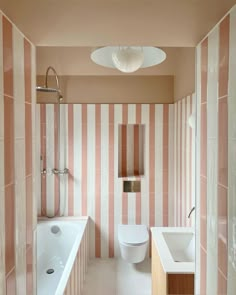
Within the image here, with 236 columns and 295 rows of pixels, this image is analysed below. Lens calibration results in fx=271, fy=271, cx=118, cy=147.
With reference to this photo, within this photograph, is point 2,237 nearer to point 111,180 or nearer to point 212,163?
point 212,163

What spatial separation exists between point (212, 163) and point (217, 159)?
6 centimetres

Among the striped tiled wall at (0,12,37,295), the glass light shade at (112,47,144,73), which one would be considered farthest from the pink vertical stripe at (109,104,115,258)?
the striped tiled wall at (0,12,37,295)

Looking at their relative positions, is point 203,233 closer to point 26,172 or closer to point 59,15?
point 26,172

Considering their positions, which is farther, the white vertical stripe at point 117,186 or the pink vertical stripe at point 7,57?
the white vertical stripe at point 117,186

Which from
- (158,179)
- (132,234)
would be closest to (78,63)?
(158,179)

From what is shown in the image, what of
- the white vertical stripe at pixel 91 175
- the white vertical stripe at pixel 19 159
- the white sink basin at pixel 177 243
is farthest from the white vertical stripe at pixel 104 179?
the white vertical stripe at pixel 19 159

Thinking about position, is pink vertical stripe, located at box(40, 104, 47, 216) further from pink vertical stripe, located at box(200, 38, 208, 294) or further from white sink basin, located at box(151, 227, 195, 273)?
pink vertical stripe, located at box(200, 38, 208, 294)

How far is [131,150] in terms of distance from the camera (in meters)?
3.53

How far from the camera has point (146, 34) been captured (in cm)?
113

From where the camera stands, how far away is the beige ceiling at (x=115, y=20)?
90 cm

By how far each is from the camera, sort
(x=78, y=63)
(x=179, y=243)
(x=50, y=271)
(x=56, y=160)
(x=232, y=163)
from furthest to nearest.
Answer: (x=56, y=160) < (x=78, y=63) < (x=50, y=271) < (x=179, y=243) < (x=232, y=163)

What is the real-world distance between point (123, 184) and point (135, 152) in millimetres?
454

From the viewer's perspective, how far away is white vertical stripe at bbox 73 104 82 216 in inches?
131

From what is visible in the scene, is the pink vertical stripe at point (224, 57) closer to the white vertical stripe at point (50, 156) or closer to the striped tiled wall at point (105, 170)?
the striped tiled wall at point (105, 170)
